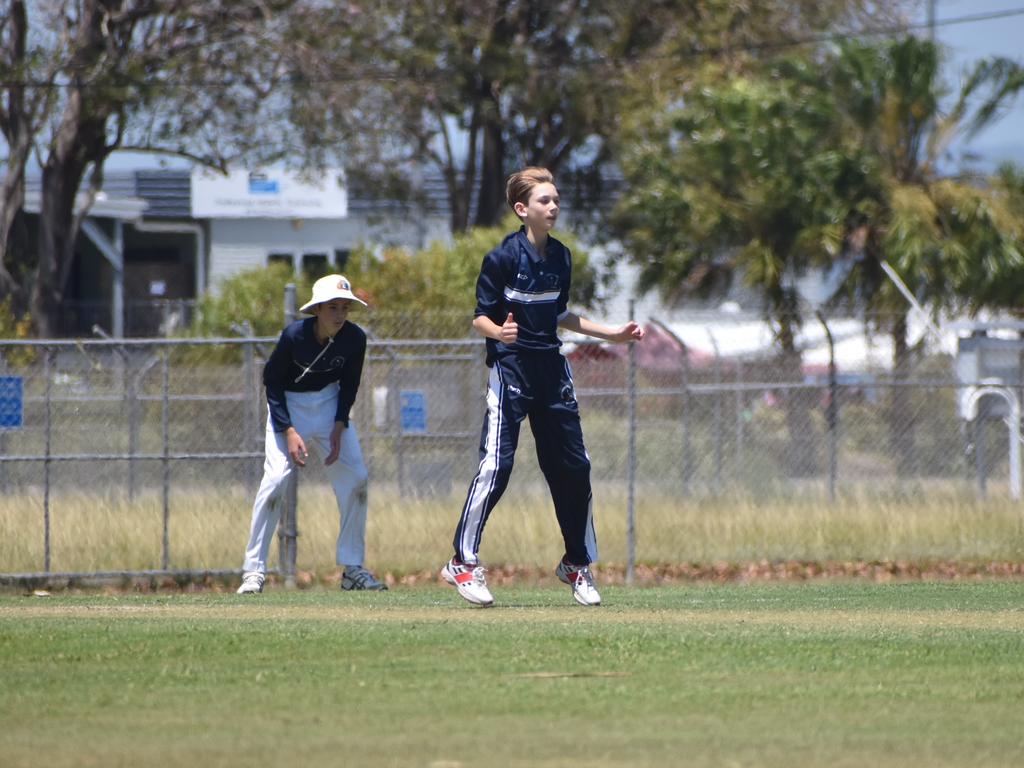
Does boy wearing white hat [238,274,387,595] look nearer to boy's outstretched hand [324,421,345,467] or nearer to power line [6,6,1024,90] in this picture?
boy's outstretched hand [324,421,345,467]

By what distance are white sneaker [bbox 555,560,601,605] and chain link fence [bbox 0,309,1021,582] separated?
3676 mm

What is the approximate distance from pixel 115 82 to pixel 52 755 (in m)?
23.4

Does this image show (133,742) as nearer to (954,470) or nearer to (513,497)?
(513,497)

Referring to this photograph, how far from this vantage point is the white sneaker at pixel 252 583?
412 inches

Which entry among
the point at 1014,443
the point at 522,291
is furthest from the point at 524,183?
the point at 1014,443

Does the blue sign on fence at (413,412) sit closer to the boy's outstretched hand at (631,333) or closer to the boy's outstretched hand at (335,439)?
the boy's outstretched hand at (335,439)

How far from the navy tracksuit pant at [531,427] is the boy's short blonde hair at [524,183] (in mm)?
769

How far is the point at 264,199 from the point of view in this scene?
44625mm

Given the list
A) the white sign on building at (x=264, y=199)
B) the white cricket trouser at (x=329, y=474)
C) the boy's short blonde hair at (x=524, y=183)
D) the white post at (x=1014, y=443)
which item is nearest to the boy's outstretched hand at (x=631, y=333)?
the boy's short blonde hair at (x=524, y=183)

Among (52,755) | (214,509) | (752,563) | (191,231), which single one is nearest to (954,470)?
(752,563)

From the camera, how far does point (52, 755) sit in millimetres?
5020

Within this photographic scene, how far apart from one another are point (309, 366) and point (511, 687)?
15.2 feet

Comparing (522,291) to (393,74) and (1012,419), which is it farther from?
(393,74)

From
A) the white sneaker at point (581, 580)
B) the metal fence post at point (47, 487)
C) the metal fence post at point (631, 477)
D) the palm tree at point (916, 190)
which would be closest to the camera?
the white sneaker at point (581, 580)
